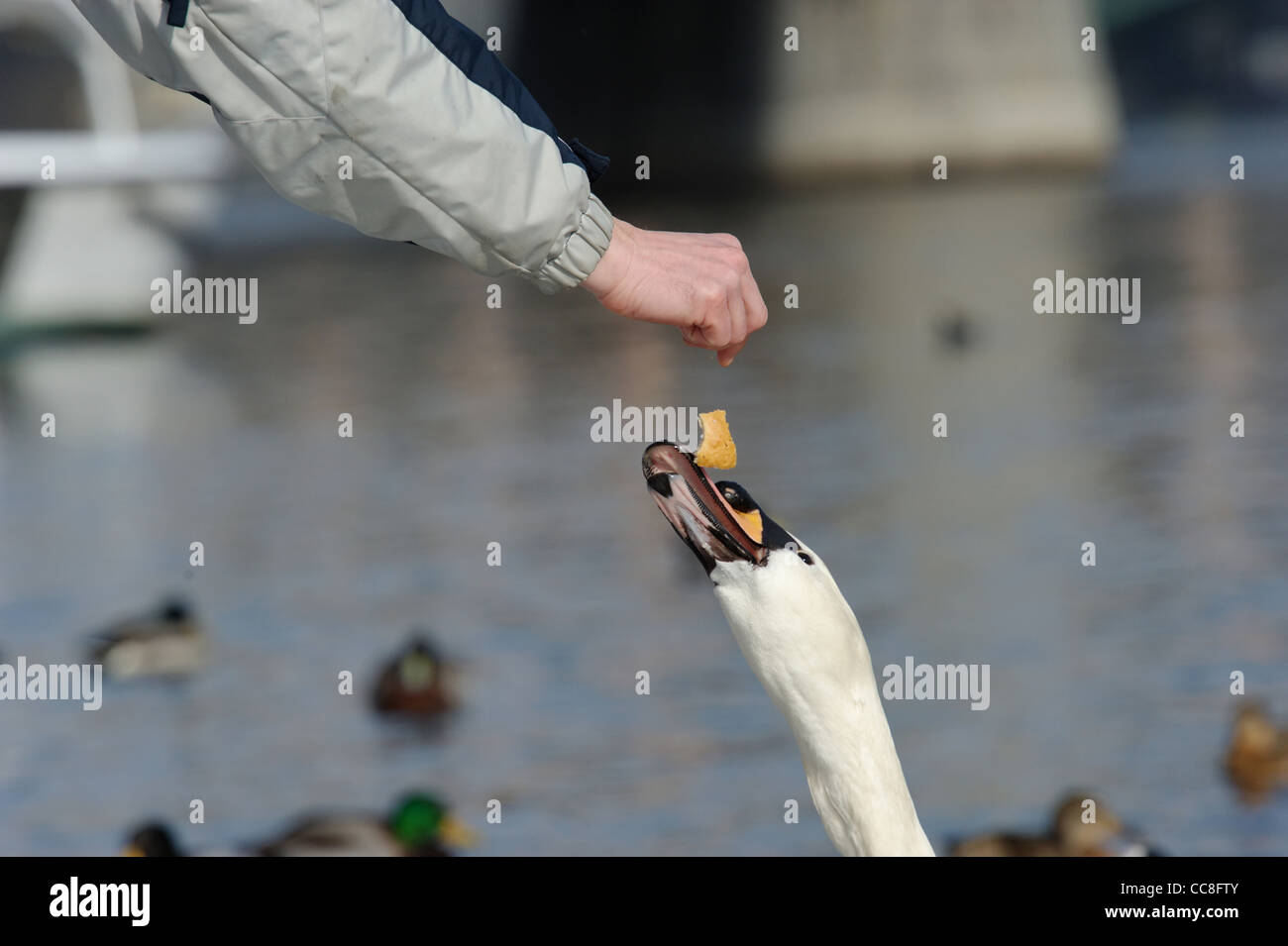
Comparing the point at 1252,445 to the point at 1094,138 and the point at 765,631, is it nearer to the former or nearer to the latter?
the point at 765,631

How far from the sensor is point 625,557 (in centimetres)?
1127

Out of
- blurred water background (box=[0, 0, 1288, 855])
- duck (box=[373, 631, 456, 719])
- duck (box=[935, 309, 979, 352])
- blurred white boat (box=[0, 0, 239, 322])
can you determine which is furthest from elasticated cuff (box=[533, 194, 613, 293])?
blurred white boat (box=[0, 0, 239, 322])

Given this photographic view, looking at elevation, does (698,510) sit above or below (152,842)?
above

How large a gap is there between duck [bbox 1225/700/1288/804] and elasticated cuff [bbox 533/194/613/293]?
5.41 metres

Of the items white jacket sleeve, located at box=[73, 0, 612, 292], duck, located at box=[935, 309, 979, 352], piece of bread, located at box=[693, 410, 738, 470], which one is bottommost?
piece of bread, located at box=[693, 410, 738, 470]

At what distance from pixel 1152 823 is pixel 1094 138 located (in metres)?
28.4

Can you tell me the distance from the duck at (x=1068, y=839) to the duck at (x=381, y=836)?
1833 millimetres

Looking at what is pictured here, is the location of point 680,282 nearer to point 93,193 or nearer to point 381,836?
point 381,836

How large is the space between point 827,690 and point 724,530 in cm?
67

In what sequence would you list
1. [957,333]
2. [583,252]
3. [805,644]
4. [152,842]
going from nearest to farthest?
[583,252], [805,644], [152,842], [957,333]

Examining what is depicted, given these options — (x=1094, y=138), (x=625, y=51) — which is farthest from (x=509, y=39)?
(x=1094, y=138)

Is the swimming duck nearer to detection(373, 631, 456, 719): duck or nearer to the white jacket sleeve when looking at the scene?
detection(373, 631, 456, 719): duck

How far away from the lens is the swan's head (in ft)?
11.9

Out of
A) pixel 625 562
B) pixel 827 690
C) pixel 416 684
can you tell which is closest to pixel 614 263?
pixel 827 690
